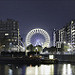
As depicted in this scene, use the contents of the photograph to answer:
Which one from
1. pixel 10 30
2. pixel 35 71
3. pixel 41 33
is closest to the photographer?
pixel 35 71

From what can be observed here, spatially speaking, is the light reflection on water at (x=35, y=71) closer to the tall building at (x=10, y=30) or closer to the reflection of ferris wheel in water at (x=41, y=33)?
the reflection of ferris wheel in water at (x=41, y=33)

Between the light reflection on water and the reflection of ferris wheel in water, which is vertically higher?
the reflection of ferris wheel in water

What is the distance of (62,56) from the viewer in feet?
281

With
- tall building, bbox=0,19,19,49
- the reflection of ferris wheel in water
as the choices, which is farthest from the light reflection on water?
tall building, bbox=0,19,19,49

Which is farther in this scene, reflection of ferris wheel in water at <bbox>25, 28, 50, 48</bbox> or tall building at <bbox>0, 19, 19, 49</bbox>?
tall building at <bbox>0, 19, 19, 49</bbox>

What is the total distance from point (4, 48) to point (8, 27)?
74.8 ft

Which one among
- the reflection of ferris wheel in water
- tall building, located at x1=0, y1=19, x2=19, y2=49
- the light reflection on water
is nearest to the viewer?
the light reflection on water

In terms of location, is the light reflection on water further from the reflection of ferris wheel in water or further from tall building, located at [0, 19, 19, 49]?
tall building, located at [0, 19, 19, 49]

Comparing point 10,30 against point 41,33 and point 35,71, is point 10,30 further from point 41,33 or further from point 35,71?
point 35,71

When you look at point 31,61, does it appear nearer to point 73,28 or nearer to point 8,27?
point 8,27

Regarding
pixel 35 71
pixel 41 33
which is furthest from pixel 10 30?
pixel 35 71

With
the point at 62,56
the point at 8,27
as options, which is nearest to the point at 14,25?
the point at 8,27

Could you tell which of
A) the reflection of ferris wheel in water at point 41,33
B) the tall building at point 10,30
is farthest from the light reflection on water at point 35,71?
the tall building at point 10,30

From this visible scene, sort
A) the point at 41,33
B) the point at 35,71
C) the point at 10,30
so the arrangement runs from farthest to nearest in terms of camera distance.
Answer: the point at 10,30
the point at 41,33
the point at 35,71
